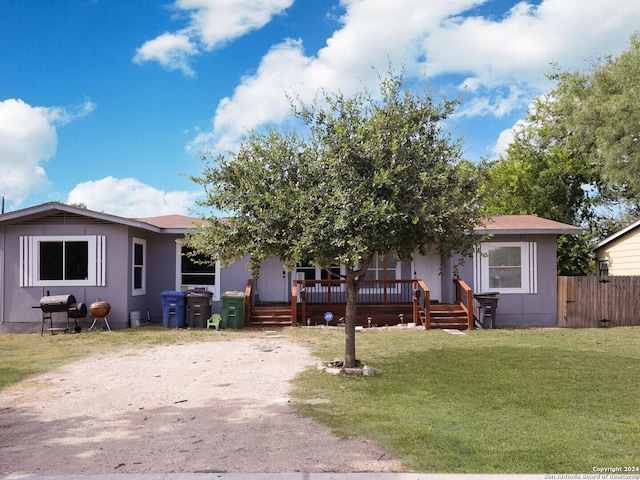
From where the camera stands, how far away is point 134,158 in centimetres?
1903

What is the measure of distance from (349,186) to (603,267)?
54.9ft

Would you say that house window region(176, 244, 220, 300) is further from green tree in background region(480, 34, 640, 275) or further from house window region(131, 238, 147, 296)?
green tree in background region(480, 34, 640, 275)

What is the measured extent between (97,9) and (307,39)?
5445 millimetres

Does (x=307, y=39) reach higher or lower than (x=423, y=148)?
higher

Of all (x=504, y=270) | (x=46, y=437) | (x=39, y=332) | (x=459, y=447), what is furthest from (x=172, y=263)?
(x=459, y=447)

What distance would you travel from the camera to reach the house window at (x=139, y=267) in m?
15.0

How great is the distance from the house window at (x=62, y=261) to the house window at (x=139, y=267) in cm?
90

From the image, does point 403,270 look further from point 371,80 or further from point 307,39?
point 371,80

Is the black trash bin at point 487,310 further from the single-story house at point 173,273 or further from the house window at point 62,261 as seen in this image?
the house window at point 62,261

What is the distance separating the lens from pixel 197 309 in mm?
14398

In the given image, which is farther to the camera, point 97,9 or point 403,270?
point 403,270

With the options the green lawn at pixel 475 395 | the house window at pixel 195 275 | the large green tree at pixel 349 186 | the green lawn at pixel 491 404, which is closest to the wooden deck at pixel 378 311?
the house window at pixel 195 275

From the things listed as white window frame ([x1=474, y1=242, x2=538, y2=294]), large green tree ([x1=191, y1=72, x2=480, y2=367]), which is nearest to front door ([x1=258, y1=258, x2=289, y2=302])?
white window frame ([x1=474, y1=242, x2=538, y2=294])

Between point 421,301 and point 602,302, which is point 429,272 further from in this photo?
point 602,302
